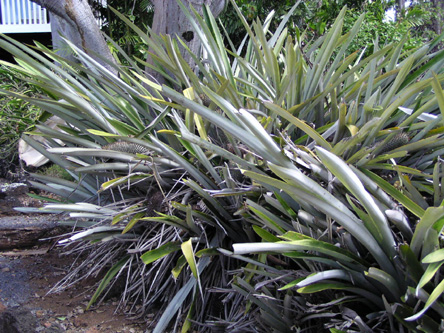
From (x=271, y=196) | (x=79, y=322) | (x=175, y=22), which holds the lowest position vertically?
(x=79, y=322)

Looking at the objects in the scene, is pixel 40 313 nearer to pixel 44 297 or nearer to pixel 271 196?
pixel 44 297

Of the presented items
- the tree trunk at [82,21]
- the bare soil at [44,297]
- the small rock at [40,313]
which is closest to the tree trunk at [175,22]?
the tree trunk at [82,21]

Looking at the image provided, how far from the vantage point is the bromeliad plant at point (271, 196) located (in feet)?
4.73

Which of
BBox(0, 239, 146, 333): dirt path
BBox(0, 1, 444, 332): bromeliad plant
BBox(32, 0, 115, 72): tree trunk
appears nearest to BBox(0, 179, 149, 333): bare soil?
BBox(0, 239, 146, 333): dirt path

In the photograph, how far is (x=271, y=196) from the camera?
189cm

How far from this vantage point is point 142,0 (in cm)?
788

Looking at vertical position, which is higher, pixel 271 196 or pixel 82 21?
pixel 82 21

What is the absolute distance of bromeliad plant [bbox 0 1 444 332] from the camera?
4.73 ft

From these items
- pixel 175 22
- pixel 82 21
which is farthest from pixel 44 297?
pixel 82 21

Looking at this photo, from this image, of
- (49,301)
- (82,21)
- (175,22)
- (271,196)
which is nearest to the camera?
(271,196)

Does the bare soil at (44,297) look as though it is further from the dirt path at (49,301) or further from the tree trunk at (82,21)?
the tree trunk at (82,21)

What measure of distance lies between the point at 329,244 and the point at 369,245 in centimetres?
13

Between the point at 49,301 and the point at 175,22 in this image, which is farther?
the point at 175,22

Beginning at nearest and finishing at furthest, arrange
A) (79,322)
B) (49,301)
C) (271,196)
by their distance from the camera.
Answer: (271,196) → (79,322) → (49,301)
